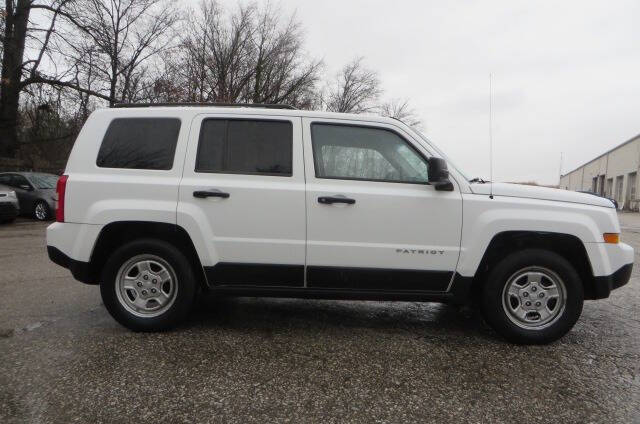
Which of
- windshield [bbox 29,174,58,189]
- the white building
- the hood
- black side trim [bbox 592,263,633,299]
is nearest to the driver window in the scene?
the hood

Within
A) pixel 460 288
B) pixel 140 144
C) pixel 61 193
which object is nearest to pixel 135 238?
pixel 61 193

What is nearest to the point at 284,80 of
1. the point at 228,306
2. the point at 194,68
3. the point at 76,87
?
the point at 194,68

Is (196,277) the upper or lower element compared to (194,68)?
lower

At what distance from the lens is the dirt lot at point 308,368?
2557 millimetres

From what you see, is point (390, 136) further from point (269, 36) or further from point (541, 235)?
point (269, 36)

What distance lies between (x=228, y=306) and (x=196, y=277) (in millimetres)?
929

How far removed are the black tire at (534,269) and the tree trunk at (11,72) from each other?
20.3m

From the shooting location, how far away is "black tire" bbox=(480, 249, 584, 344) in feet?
11.6

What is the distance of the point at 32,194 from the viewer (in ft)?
43.7

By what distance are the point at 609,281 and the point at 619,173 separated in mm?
45179

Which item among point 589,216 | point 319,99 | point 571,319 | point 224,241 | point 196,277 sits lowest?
point 571,319

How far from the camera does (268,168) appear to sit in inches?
143

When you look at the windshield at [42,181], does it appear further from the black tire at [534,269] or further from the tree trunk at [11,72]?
the black tire at [534,269]

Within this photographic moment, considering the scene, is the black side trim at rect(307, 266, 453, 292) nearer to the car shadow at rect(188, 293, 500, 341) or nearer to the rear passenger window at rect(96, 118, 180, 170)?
the car shadow at rect(188, 293, 500, 341)
